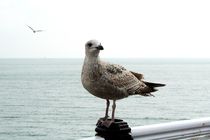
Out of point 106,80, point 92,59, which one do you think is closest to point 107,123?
point 106,80

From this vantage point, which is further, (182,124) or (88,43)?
(182,124)

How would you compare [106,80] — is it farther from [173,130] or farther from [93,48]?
[173,130]

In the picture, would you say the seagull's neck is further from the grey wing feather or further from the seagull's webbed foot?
the seagull's webbed foot

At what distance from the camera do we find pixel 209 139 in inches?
115

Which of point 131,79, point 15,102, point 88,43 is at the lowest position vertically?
point 15,102

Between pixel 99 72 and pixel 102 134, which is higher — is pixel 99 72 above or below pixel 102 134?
above

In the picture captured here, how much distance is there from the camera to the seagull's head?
7.27 ft

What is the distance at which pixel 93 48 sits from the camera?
2230mm

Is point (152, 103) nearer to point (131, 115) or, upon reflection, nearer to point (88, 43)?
point (131, 115)

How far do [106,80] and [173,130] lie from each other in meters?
0.64

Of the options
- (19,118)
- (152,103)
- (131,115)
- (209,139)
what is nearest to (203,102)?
(152,103)

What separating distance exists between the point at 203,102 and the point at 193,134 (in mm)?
48536

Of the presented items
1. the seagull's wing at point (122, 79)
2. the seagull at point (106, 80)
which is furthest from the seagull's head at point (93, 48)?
the seagull's wing at point (122, 79)

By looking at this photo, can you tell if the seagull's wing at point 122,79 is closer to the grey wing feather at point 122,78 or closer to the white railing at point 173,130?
the grey wing feather at point 122,78
